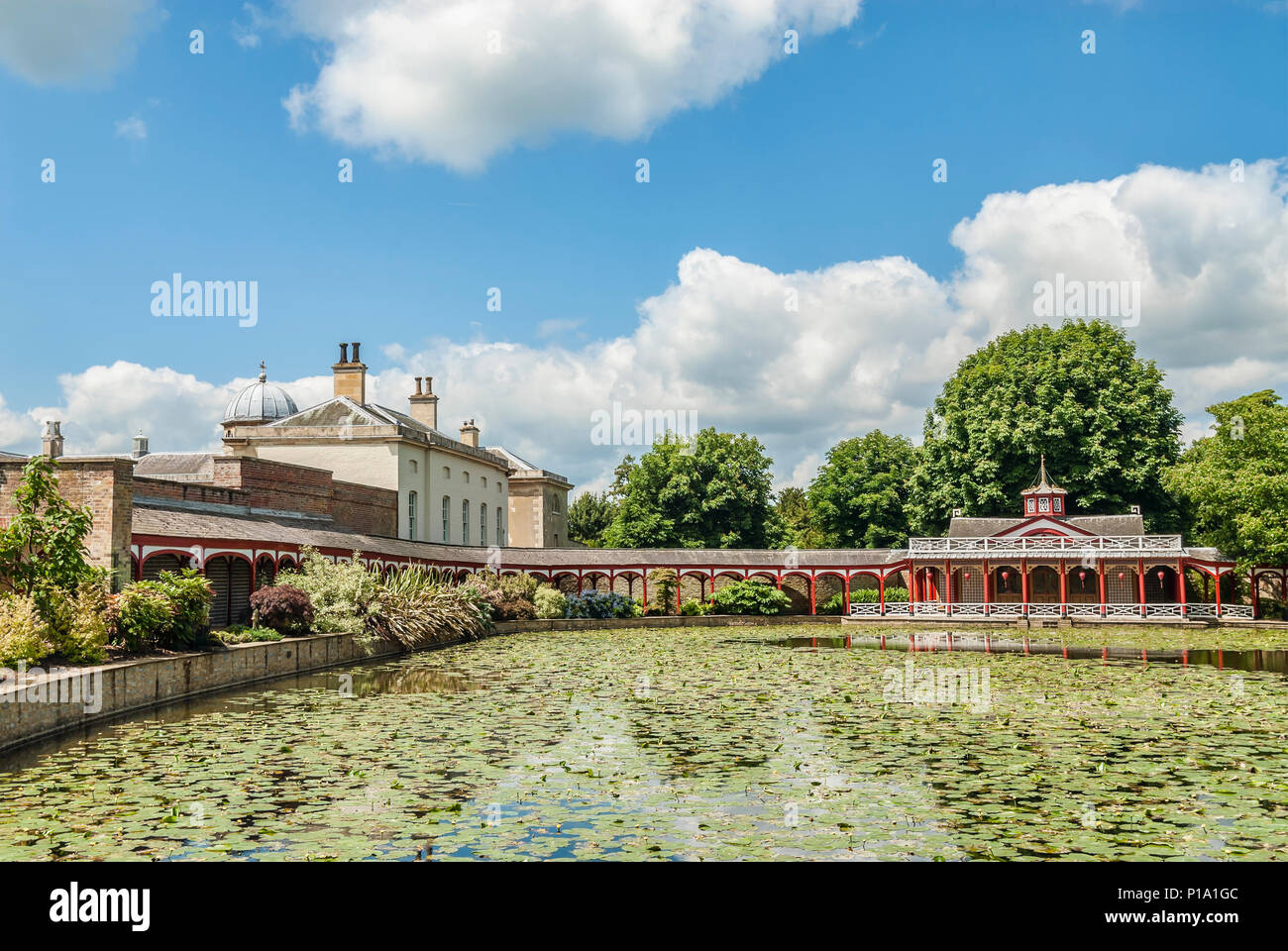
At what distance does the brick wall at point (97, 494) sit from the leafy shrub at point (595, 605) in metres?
19.2

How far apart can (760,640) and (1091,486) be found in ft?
73.4

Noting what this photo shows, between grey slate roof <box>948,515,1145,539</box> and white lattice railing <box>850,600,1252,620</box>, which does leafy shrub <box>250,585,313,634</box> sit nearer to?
white lattice railing <box>850,600,1252,620</box>

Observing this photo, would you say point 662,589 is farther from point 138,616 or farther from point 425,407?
point 138,616

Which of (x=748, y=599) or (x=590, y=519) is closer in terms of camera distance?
(x=748, y=599)

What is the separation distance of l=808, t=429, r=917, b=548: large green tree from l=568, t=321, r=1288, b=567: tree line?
3.0 inches

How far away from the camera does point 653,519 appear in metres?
51.0

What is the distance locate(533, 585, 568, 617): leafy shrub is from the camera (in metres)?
33.7

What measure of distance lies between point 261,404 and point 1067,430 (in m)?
38.4

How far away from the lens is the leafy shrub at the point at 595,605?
35125 millimetres

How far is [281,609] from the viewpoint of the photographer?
20016mm

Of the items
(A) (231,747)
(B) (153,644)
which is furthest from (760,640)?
(A) (231,747)

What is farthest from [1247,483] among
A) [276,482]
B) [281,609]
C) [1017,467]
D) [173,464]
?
[173,464]

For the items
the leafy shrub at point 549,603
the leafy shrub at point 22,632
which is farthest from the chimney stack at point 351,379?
the leafy shrub at point 22,632

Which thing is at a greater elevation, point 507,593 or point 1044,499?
point 1044,499
